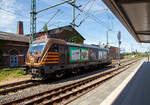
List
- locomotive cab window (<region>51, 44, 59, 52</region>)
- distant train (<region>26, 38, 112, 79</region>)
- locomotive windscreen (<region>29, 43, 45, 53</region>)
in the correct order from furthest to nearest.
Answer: locomotive cab window (<region>51, 44, 59, 52</region>) < locomotive windscreen (<region>29, 43, 45, 53</region>) < distant train (<region>26, 38, 112, 79</region>)

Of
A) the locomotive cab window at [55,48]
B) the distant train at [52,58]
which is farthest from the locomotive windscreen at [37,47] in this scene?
the locomotive cab window at [55,48]

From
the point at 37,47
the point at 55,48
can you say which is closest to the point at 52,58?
the point at 55,48

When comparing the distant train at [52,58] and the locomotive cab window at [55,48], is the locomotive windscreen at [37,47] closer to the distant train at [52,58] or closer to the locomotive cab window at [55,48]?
the distant train at [52,58]

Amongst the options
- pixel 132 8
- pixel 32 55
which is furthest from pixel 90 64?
pixel 132 8

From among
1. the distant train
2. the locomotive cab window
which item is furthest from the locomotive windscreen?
the locomotive cab window

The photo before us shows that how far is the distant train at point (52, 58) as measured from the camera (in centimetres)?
848

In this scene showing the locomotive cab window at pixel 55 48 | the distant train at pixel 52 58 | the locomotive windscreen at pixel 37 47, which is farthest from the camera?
the locomotive cab window at pixel 55 48

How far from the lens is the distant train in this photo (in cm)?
848

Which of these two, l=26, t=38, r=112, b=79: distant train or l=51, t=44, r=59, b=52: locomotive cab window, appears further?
l=51, t=44, r=59, b=52: locomotive cab window

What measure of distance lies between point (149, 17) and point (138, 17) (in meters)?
0.52

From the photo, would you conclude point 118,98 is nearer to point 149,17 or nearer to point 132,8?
point 132,8

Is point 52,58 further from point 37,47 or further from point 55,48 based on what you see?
point 37,47

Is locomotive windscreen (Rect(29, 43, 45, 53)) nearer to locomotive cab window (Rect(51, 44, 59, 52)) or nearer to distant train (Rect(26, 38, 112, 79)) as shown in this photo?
distant train (Rect(26, 38, 112, 79))

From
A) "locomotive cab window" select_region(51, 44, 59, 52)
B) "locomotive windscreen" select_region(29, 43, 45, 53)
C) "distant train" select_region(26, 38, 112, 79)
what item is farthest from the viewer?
"locomotive cab window" select_region(51, 44, 59, 52)
